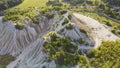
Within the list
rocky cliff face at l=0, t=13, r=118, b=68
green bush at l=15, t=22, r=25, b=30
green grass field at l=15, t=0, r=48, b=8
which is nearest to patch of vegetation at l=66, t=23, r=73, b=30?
rocky cliff face at l=0, t=13, r=118, b=68

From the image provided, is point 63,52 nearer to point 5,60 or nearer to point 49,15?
point 5,60

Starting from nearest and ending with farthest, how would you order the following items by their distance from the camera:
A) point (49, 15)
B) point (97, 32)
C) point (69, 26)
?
1. point (69, 26)
2. point (97, 32)
3. point (49, 15)

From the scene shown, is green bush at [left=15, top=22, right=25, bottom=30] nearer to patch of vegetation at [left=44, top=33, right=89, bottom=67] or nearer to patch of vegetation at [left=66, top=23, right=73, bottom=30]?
patch of vegetation at [left=66, top=23, right=73, bottom=30]

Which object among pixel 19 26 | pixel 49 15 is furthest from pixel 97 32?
pixel 19 26

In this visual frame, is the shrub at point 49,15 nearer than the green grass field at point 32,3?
Yes

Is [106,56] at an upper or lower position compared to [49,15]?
lower

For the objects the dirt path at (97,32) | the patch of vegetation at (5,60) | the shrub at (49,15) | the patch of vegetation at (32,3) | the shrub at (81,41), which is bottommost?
the patch of vegetation at (32,3)

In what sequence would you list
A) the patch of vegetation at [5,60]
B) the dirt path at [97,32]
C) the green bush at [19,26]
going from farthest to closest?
1. the green bush at [19,26]
2. the dirt path at [97,32]
3. the patch of vegetation at [5,60]

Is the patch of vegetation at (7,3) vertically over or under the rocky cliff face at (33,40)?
under

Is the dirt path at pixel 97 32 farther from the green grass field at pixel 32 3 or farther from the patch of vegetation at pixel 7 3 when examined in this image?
the patch of vegetation at pixel 7 3

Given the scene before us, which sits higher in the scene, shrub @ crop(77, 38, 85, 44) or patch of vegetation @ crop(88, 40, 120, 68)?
shrub @ crop(77, 38, 85, 44)

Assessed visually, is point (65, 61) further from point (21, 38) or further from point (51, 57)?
point (21, 38)

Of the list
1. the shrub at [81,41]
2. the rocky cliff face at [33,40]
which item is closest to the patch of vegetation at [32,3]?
the rocky cliff face at [33,40]
